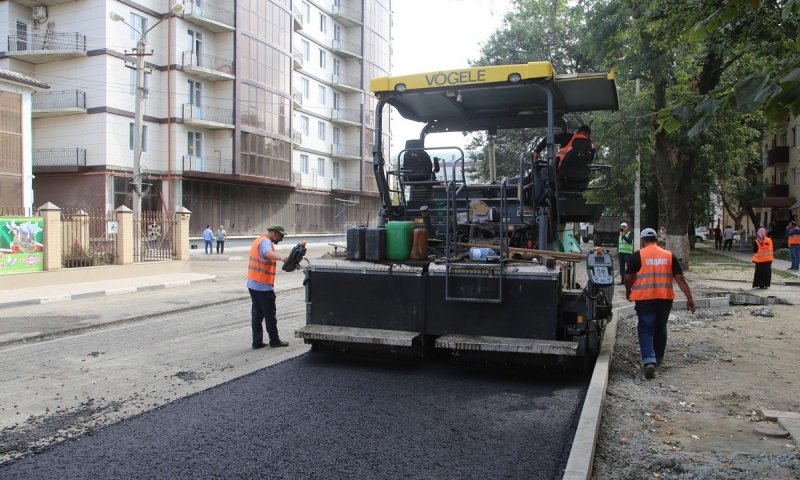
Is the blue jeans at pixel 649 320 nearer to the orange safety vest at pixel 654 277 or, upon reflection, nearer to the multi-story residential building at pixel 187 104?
the orange safety vest at pixel 654 277

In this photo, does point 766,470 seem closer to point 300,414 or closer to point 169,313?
point 300,414

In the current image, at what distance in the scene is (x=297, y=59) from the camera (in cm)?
4197

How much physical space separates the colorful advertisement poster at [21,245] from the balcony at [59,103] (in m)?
16.0

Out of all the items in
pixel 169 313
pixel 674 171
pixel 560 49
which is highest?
pixel 560 49

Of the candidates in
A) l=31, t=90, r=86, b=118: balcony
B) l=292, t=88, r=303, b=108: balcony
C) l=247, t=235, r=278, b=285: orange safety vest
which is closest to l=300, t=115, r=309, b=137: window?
l=292, t=88, r=303, b=108: balcony

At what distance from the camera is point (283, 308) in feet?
40.7

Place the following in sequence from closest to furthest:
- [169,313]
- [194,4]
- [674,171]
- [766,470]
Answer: [766,470], [169,313], [674,171], [194,4]

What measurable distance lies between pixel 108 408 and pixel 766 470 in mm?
5012

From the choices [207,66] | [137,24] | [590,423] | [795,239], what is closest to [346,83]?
[207,66]

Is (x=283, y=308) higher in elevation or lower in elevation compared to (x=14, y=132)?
lower

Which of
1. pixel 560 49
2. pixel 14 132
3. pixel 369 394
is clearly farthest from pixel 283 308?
pixel 560 49

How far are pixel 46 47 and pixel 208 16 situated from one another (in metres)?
8.04

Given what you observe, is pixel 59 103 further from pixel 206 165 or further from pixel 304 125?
pixel 304 125

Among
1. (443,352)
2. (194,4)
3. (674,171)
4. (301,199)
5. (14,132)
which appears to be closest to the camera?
(443,352)
